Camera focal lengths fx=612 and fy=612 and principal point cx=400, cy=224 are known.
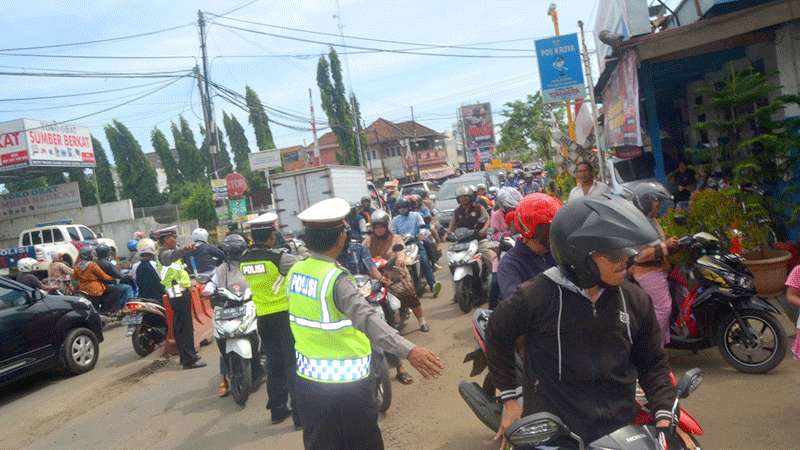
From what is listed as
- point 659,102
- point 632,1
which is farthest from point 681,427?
point 659,102

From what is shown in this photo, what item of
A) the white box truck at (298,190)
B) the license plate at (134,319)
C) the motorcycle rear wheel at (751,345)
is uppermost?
the white box truck at (298,190)

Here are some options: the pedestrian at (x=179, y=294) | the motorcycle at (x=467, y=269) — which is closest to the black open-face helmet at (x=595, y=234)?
the motorcycle at (x=467, y=269)

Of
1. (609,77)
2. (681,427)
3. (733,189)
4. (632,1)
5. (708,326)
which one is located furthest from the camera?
(609,77)

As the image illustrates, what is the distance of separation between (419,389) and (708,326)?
2.52m

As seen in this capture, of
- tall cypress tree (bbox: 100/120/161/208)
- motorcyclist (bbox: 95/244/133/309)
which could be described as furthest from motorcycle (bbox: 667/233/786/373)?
tall cypress tree (bbox: 100/120/161/208)

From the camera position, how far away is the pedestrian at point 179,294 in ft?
24.3

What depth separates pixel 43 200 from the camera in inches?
1235

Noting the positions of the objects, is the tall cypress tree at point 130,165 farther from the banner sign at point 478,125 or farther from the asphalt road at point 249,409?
the banner sign at point 478,125

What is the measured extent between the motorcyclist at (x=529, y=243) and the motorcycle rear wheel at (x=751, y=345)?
2.32 metres

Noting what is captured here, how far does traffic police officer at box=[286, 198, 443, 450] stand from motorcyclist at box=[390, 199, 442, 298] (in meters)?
6.53

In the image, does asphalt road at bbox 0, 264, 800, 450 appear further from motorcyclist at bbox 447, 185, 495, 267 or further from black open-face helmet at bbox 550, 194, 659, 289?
black open-face helmet at bbox 550, 194, 659, 289

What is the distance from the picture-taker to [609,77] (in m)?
11.3

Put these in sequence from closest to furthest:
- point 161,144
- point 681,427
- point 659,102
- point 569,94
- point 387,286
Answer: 1. point 681,427
2. point 387,286
3. point 569,94
4. point 659,102
5. point 161,144

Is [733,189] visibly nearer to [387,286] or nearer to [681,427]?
[387,286]
